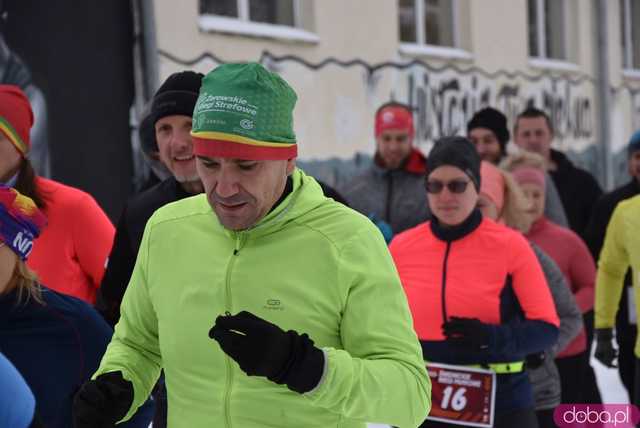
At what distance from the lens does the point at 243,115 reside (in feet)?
6.11

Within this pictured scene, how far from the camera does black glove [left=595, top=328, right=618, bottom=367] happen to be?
4.29 metres

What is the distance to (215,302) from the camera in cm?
192

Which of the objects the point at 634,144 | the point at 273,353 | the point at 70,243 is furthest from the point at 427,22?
the point at 273,353

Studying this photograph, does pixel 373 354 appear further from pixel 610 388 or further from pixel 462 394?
pixel 610 388

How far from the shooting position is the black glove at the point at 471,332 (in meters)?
3.29

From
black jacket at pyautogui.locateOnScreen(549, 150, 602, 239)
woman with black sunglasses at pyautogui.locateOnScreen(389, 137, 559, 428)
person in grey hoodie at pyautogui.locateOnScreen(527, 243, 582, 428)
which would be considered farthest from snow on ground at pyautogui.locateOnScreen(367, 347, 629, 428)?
woman with black sunglasses at pyautogui.locateOnScreen(389, 137, 559, 428)

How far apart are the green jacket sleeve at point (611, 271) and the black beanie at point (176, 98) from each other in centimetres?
200

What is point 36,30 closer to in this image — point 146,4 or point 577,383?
point 146,4

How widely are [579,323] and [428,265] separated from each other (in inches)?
28.8

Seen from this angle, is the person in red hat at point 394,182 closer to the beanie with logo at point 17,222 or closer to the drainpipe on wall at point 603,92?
the beanie with logo at point 17,222

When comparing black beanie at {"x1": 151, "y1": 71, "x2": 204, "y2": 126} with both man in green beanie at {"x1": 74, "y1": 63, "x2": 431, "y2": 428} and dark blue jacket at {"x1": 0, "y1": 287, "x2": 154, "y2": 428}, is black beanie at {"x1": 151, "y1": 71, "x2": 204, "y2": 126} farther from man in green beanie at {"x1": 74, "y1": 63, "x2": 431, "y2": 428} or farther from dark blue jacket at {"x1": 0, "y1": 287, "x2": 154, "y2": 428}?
man in green beanie at {"x1": 74, "y1": 63, "x2": 431, "y2": 428}

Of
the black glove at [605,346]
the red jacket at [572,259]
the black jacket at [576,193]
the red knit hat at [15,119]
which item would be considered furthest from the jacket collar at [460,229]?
the black jacket at [576,193]

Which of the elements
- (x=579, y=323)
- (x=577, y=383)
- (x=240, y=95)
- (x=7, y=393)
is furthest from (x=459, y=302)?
(x=7, y=393)

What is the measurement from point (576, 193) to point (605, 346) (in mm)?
2306
